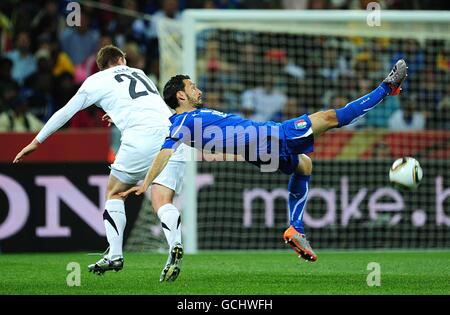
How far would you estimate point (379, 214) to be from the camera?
13.9m

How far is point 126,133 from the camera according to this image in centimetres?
930

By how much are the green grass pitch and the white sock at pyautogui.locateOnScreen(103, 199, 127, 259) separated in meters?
0.30

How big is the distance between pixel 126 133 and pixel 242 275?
5.34ft

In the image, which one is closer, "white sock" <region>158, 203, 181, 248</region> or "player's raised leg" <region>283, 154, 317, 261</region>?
"white sock" <region>158, 203, 181, 248</region>

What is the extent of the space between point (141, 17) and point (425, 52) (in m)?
4.46

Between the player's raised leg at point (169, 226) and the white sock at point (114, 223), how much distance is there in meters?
0.33

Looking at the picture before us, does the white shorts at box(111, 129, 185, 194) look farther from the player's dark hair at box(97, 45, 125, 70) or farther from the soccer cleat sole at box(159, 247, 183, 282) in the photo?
the soccer cleat sole at box(159, 247, 183, 282)

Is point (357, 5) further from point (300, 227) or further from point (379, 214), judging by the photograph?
point (300, 227)

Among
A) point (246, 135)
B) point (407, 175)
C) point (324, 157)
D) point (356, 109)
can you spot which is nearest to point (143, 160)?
point (246, 135)

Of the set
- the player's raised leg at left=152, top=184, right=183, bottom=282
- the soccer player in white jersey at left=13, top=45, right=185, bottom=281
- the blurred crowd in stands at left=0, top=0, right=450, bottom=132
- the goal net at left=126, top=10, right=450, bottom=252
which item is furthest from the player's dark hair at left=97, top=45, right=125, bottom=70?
the blurred crowd in stands at left=0, top=0, right=450, bottom=132

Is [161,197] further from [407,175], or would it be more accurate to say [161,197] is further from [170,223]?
[407,175]

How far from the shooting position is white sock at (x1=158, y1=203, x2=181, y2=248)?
8727 millimetres

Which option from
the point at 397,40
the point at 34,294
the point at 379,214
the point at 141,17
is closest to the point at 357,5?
the point at 397,40

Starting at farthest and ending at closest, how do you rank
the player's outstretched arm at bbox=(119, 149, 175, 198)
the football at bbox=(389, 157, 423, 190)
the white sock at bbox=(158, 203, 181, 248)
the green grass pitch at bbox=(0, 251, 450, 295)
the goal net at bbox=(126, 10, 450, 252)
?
the goal net at bbox=(126, 10, 450, 252), the football at bbox=(389, 157, 423, 190), the white sock at bbox=(158, 203, 181, 248), the player's outstretched arm at bbox=(119, 149, 175, 198), the green grass pitch at bbox=(0, 251, 450, 295)
